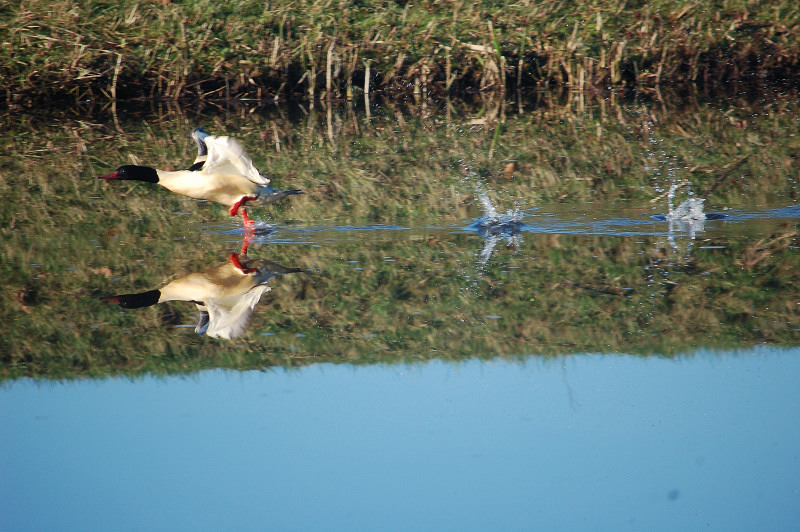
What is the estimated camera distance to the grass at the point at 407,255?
474 centimetres

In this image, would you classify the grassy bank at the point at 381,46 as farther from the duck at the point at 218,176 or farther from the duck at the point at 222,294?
the duck at the point at 222,294

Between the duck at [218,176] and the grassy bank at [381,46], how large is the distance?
645 cm

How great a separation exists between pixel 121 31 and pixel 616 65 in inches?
265

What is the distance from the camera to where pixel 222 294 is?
212 inches

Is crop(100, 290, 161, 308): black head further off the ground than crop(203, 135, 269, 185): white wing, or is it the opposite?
crop(203, 135, 269, 185): white wing

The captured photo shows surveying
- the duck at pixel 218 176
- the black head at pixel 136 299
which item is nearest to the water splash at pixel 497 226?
the duck at pixel 218 176

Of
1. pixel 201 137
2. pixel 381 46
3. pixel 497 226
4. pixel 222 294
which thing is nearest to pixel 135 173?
pixel 201 137

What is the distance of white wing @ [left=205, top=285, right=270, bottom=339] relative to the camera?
16.0 feet

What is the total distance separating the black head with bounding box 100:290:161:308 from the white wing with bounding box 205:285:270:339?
0.31 m

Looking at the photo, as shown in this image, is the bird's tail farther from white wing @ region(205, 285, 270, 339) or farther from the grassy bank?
the grassy bank

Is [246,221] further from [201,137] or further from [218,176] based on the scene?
[201,137]

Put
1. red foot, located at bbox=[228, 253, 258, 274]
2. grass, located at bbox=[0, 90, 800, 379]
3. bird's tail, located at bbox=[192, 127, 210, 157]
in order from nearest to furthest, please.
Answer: grass, located at bbox=[0, 90, 800, 379] < red foot, located at bbox=[228, 253, 258, 274] < bird's tail, located at bbox=[192, 127, 210, 157]

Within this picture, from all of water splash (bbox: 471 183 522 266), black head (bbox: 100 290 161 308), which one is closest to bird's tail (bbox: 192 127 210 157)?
black head (bbox: 100 290 161 308)

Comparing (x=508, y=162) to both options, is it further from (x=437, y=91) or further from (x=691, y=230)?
(x=437, y=91)
